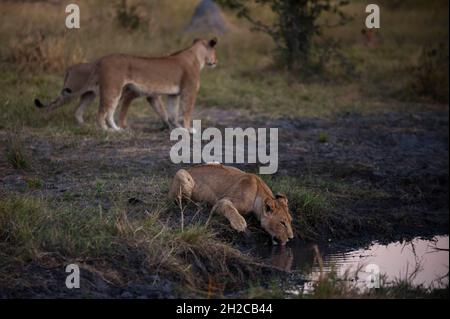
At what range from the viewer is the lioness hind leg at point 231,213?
7062 millimetres

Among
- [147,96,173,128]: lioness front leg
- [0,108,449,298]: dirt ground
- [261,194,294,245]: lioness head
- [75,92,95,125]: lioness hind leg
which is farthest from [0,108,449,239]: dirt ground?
[261,194,294,245]: lioness head

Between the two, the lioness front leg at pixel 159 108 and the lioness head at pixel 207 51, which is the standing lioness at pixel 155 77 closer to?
the lioness head at pixel 207 51

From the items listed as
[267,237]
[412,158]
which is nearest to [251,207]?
[267,237]

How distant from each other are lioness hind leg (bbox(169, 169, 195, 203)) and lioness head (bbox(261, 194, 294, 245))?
29.5 inches

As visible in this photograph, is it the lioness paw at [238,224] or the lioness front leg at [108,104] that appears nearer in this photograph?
the lioness paw at [238,224]

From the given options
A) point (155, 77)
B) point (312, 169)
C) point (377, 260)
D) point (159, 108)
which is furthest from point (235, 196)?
point (159, 108)

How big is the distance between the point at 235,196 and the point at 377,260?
1271 millimetres

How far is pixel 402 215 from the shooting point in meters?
8.34

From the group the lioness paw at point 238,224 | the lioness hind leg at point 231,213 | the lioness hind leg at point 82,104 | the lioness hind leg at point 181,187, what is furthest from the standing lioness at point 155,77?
the lioness paw at point 238,224

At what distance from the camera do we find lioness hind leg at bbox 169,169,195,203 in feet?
24.6

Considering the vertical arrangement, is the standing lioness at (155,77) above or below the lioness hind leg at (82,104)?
above

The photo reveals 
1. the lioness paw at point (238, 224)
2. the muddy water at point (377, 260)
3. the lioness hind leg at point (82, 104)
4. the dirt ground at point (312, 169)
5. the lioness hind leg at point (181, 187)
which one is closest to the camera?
the muddy water at point (377, 260)

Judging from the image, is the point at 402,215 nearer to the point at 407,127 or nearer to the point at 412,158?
the point at 412,158

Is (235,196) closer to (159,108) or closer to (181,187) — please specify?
(181,187)
